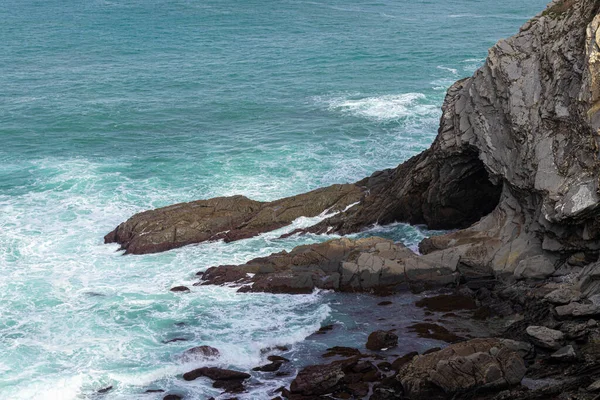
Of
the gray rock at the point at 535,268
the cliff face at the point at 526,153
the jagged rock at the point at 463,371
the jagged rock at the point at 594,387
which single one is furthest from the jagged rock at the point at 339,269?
the jagged rock at the point at 594,387

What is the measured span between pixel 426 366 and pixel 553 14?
18061mm

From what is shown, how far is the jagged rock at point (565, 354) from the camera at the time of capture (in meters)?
24.6

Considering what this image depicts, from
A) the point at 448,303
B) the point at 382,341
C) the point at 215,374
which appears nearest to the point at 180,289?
the point at 215,374

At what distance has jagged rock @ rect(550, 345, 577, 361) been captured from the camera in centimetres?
2456

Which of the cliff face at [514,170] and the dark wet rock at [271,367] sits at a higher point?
the cliff face at [514,170]

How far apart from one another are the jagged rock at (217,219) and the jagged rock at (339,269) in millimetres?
5061

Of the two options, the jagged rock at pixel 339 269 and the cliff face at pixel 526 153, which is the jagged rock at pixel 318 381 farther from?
the cliff face at pixel 526 153

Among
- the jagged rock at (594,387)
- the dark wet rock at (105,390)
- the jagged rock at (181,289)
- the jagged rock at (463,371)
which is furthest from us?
the jagged rock at (181,289)

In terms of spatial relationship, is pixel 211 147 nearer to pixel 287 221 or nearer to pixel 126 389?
pixel 287 221

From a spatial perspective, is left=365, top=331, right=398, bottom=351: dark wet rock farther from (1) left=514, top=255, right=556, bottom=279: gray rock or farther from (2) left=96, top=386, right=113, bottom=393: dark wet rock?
(2) left=96, top=386, right=113, bottom=393: dark wet rock

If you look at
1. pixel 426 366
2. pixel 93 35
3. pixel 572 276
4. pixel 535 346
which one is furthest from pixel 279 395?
pixel 93 35

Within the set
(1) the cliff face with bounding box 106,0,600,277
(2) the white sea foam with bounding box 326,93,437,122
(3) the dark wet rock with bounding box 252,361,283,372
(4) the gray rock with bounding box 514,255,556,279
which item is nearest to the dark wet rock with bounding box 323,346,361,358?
(3) the dark wet rock with bounding box 252,361,283,372

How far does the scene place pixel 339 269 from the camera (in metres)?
35.1

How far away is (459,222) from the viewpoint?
131 ft
